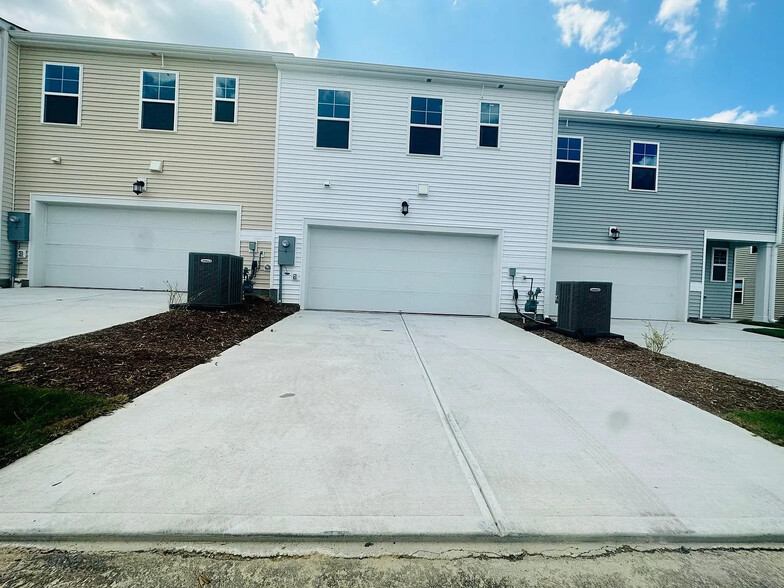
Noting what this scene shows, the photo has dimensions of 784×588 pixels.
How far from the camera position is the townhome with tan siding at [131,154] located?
9.06 m

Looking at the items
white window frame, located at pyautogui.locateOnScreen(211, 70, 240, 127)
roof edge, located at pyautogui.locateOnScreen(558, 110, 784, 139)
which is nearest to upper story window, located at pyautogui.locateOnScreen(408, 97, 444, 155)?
roof edge, located at pyautogui.locateOnScreen(558, 110, 784, 139)

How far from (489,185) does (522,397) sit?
687 centimetres

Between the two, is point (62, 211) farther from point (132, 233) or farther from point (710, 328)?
point (710, 328)

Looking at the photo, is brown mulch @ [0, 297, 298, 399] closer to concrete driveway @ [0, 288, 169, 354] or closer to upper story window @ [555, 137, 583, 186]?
concrete driveway @ [0, 288, 169, 354]

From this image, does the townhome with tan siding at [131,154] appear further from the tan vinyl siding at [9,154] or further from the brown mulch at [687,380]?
the brown mulch at [687,380]

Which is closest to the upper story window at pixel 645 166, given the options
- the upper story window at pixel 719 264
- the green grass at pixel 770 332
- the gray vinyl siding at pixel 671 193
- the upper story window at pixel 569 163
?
the gray vinyl siding at pixel 671 193

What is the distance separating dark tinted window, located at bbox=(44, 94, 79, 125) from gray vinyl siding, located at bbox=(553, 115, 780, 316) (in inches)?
476

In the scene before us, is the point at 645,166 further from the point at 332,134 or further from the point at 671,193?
the point at 332,134

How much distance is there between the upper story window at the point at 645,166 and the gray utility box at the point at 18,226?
1512 cm

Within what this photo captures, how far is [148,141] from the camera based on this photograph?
9.23 metres

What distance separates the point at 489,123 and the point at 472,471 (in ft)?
29.6

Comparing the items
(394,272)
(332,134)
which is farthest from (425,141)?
(394,272)

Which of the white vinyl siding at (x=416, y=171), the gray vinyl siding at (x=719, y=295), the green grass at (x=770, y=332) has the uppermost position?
the white vinyl siding at (x=416, y=171)

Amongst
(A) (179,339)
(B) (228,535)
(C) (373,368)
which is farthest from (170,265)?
(B) (228,535)
